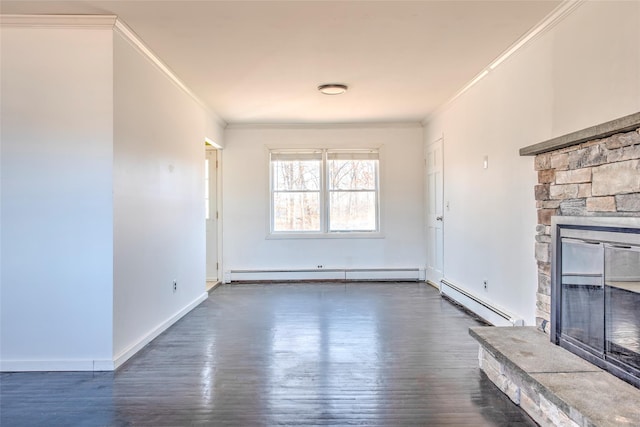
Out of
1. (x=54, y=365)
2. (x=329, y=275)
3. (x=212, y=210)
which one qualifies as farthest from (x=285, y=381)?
(x=212, y=210)

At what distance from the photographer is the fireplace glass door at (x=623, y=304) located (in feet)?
6.18

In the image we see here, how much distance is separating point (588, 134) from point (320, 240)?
4.44 m

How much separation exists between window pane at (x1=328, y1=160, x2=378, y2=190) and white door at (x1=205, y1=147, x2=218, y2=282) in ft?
6.15

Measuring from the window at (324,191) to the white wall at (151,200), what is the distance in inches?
70.9

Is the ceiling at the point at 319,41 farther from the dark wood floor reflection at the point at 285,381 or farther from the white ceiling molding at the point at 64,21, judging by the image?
the dark wood floor reflection at the point at 285,381

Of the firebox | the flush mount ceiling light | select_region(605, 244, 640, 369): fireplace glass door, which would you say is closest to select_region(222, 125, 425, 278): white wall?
the flush mount ceiling light

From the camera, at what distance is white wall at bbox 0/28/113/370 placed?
2.74 metres

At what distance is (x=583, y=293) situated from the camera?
2.28 meters

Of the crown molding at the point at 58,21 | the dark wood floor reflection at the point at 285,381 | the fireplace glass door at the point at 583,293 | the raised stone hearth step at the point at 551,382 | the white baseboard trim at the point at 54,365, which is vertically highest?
the crown molding at the point at 58,21

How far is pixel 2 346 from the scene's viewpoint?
2.77m

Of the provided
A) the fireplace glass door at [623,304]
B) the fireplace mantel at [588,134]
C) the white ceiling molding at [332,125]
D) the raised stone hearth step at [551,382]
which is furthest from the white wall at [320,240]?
the fireplace glass door at [623,304]

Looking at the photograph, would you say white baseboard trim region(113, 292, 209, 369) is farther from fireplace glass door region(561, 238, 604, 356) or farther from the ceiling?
fireplace glass door region(561, 238, 604, 356)

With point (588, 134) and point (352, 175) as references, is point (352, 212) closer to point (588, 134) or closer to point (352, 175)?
point (352, 175)

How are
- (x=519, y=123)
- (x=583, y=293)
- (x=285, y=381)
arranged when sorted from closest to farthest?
(x=583, y=293)
(x=285, y=381)
(x=519, y=123)
